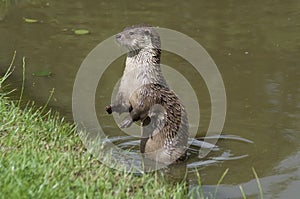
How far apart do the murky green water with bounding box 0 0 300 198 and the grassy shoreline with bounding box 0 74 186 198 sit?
98cm

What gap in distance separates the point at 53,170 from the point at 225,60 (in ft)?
13.4

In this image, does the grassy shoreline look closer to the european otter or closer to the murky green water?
the european otter

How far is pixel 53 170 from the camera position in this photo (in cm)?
387

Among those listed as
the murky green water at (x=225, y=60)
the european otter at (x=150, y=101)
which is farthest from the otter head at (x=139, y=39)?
the murky green water at (x=225, y=60)

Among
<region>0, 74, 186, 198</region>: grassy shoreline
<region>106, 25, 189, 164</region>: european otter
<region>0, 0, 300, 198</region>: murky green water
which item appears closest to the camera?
<region>0, 74, 186, 198</region>: grassy shoreline

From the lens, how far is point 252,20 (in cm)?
895

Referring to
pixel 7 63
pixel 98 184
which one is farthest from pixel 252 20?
pixel 98 184

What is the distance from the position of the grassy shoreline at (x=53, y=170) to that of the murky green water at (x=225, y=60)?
981 millimetres

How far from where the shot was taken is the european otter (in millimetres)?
5285

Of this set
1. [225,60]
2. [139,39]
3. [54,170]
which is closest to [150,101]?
[139,39]

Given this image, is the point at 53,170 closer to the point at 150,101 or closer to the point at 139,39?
the point at 150,101

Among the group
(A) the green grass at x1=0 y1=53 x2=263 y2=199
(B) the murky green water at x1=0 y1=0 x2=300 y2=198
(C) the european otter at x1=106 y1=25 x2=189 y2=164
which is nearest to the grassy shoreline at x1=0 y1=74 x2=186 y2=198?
(A) the green grass at x1=0 y1=53 x2=263 y2=199

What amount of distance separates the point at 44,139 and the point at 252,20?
500cm

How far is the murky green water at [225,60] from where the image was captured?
17.8 feet
